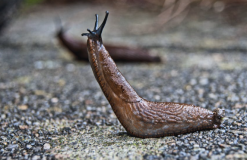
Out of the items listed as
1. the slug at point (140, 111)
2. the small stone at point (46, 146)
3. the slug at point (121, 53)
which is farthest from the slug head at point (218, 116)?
the slug at point (121, 53)

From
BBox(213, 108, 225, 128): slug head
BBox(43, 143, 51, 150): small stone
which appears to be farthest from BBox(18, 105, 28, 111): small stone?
BBox(213, 108, 225, 128): slug head

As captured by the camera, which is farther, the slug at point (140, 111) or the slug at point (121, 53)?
the slug at point (121, 53)

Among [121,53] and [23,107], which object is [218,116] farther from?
[121,53]

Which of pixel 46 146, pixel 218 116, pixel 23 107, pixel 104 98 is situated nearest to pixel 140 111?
pixel 218 116

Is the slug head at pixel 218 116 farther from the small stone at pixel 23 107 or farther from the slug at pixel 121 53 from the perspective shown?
the slug at pixel 121 53

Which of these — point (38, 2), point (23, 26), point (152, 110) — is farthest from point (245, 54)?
point (38, 2)

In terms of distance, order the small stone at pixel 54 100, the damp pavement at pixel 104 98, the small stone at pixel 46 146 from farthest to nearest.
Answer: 1. the small stone at pixel 54 100
2. the small stone at pixel 46 146
3. the damp pavement at pixel 104 98
